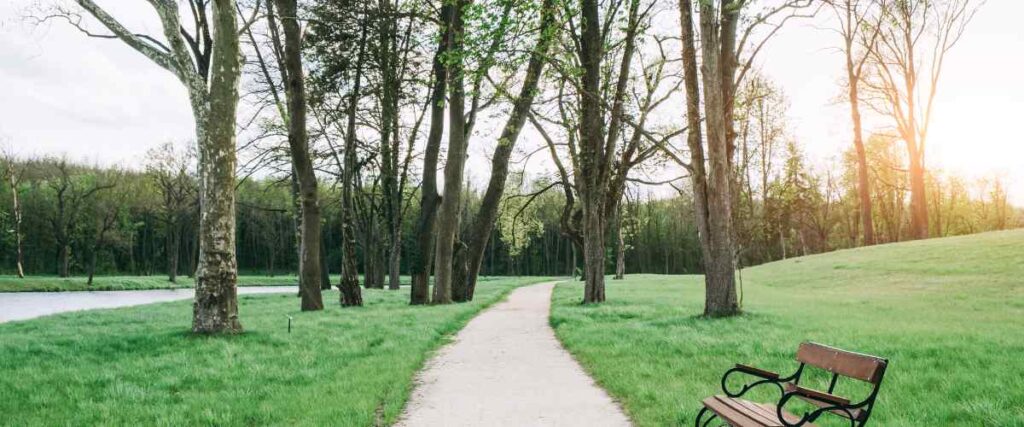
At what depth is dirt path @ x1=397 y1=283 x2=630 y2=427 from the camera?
5.57m

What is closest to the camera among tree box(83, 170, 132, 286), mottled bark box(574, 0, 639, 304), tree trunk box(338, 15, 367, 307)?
mottled bark box(574, 0, 639, 304)

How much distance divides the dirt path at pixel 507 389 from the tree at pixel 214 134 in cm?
435

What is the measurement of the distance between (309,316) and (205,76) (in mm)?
6145

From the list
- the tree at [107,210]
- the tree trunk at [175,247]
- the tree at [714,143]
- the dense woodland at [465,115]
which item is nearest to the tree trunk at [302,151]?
the dense woodland at [465,115]

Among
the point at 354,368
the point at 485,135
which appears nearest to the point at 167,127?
the point at 485,135

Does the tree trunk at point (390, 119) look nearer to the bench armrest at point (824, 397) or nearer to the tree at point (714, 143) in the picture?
the tree at point (714, 143)

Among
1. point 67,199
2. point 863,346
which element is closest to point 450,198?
point 863,346

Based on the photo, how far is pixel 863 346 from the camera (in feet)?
29.2

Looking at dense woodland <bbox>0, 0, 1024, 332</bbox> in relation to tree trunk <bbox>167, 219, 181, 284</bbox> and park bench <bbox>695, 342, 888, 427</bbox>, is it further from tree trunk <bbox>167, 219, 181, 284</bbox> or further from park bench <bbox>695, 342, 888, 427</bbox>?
tree trunk <bbox>167, 219, 181, 284</bbox>

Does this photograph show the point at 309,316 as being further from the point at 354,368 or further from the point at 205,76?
the point at 354,368

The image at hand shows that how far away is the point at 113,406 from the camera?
596 centimetres

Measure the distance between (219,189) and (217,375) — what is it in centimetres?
478

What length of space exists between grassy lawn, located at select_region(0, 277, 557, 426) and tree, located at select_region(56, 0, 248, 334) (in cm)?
78

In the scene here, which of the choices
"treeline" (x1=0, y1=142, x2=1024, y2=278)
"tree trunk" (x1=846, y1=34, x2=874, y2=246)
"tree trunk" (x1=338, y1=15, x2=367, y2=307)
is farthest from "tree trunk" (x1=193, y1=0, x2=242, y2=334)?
"tree trunk" (x1=846, y1=34, x2=874, y2=246)
